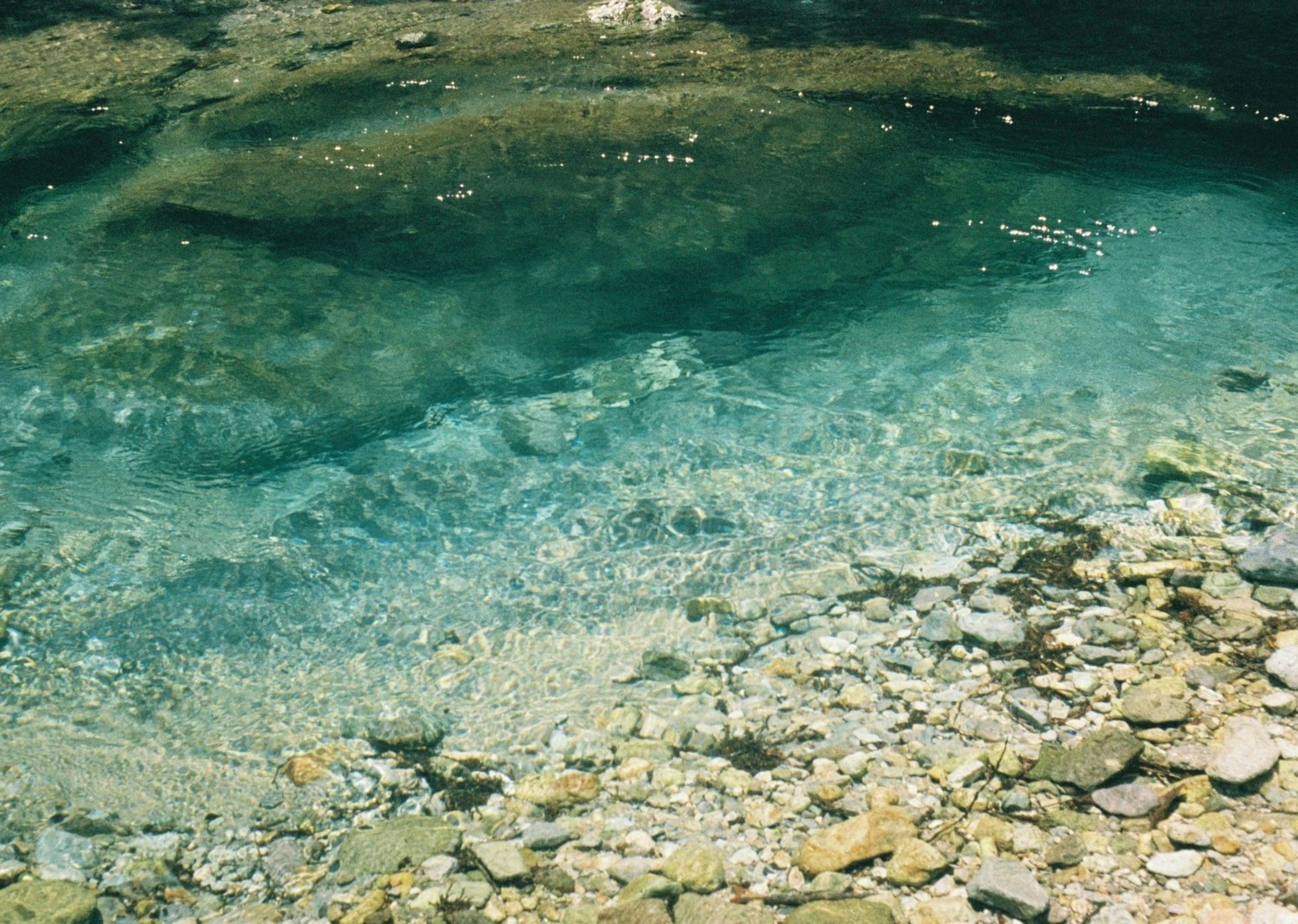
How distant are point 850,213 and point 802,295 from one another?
90 centimetres

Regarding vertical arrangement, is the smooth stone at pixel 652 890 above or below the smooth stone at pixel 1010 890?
below

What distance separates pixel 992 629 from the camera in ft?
11.7

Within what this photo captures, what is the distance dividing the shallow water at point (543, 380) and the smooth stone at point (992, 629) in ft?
1.54

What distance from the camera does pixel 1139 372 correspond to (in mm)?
4992

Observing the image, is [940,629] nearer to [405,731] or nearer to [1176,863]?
[1176,863]

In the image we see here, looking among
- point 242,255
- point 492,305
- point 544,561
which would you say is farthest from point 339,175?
point 544,561

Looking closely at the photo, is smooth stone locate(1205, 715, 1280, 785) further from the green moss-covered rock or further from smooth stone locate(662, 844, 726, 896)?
the green moss-covered rock

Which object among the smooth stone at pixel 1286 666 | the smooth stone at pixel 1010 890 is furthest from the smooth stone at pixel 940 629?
the smooth stone at pixel 1010 890

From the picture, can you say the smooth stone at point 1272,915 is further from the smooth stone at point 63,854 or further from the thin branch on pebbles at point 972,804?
the smooth stone at point 63,854

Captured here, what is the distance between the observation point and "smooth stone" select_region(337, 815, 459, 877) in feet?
9.49

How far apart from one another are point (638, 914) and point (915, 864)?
69 centimetres

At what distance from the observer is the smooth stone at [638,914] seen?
2607 mm

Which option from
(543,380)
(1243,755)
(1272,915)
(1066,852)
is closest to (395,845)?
(1066,852)

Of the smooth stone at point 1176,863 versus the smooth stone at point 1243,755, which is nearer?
the smooth stone at point 1176,863
